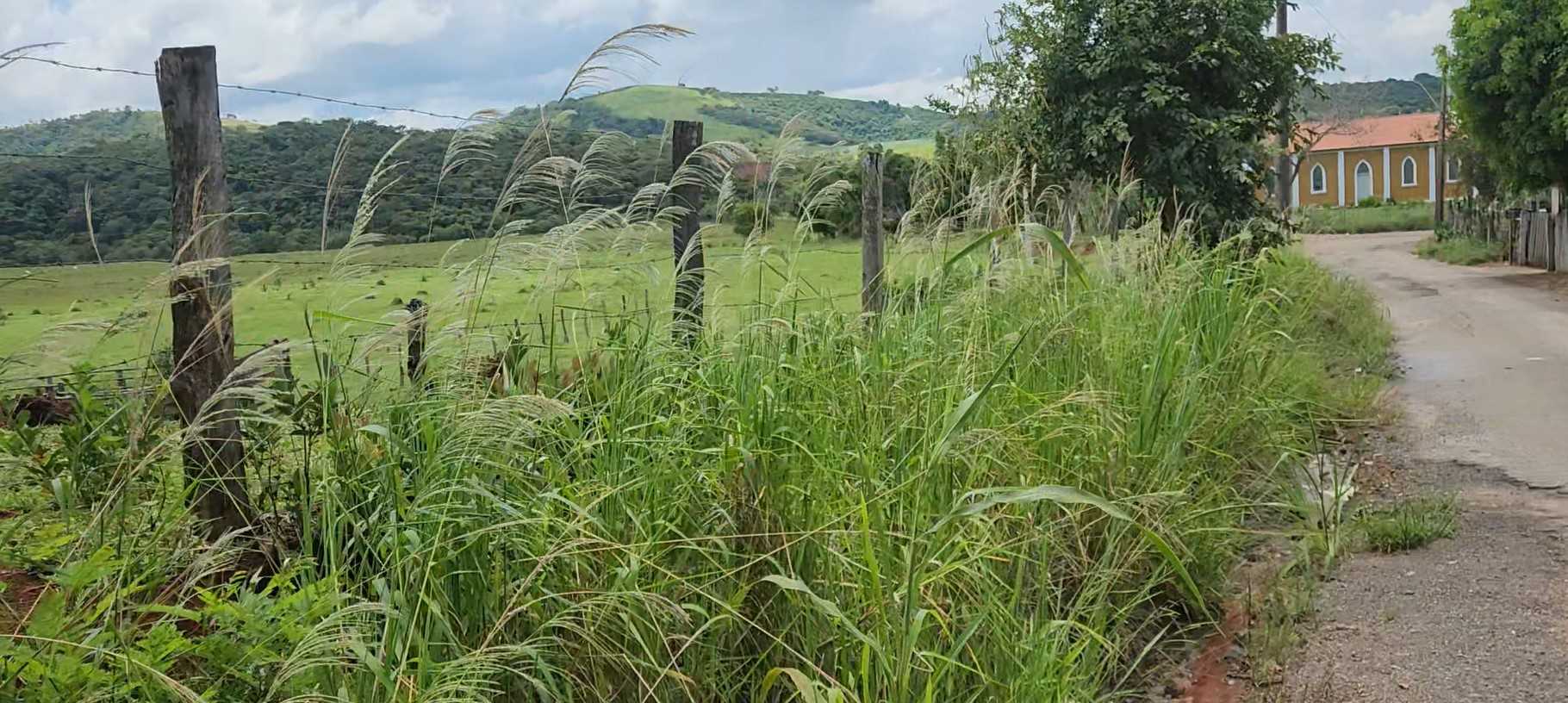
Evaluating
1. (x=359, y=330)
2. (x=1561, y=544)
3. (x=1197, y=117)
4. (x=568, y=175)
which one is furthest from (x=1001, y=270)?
(x=1197, y=117)

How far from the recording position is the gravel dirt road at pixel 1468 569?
359cm

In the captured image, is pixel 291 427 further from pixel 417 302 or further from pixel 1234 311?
pixel 1234 311

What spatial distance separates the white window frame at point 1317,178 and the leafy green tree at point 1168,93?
64.7 m

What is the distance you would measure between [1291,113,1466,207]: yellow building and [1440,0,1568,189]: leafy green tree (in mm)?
51920

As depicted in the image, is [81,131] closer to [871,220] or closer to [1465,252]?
[871,220]

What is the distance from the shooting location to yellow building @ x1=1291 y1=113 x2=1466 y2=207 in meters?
67.7

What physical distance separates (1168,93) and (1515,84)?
10.5 m

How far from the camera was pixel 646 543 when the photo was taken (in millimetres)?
2594

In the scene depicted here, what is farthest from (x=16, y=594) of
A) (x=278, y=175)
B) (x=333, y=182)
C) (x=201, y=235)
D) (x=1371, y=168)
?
(x=1371, y=168)

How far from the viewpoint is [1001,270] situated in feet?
16.6

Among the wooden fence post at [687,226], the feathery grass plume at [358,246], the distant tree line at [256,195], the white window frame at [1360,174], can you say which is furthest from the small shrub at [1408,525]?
the white window frame at [1360,174]

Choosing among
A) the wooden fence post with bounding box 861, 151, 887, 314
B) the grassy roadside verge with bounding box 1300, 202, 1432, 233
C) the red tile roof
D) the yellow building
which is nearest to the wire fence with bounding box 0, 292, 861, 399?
the wooden fence post with bounding box 861, 151, 887, 314

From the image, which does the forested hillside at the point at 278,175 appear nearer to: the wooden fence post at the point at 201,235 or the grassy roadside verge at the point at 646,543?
the wooden fence post at the point at 201,235

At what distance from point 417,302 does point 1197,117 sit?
8266 mm
